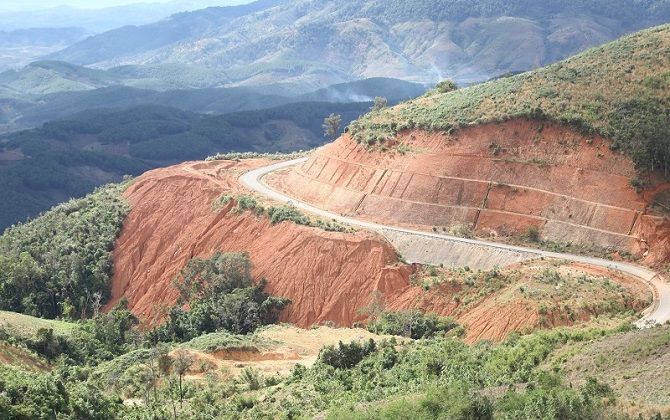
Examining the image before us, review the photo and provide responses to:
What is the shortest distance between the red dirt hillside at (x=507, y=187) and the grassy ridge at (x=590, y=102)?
110cm

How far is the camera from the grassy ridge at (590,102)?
57.7 metres

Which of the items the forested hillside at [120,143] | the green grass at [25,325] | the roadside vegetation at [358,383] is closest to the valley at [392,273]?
the roadside vegetation at [358,383]

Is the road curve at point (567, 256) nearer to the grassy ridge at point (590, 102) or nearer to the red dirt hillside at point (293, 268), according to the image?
the red dirt hillside at point (293, 268)

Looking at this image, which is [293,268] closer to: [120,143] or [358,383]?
[358,383]

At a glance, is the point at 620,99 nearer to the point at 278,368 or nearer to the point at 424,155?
the point at 424,155

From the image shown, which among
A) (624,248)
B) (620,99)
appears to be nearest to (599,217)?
(624,248)

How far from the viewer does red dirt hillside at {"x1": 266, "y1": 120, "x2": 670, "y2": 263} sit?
55.1 m

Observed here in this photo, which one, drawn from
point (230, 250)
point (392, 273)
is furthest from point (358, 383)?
point (230, 250)

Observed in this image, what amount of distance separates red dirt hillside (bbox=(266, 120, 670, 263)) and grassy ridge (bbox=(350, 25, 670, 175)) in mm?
1105

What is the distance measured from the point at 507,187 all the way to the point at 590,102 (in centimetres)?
903

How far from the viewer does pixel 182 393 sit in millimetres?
40750

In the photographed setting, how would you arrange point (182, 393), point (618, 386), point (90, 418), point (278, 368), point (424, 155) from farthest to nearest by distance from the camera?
point (424, 155), point (278, 368), point (182, 393), point (90, 418), point (618, 386)

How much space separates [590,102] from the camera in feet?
203

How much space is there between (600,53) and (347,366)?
39648 mm
